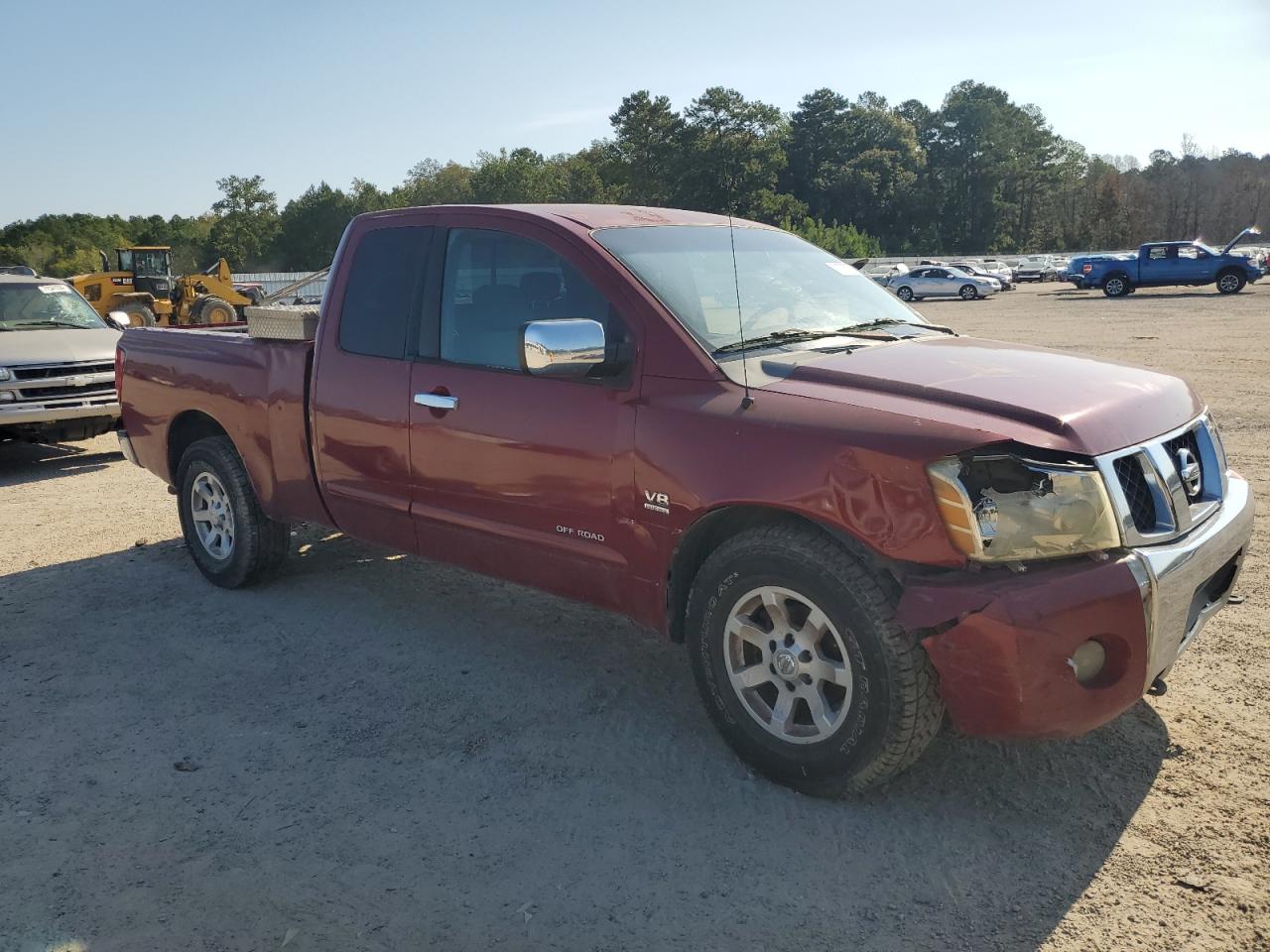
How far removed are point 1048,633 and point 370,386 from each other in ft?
10.2

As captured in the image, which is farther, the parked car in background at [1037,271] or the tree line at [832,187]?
the tree line at [832,187]

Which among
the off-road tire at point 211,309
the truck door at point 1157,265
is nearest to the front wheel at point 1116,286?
the truck door at point 1157,265

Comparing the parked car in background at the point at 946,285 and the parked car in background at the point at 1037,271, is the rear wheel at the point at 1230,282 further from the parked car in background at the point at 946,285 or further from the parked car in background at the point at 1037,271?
the parked car in background at the point at 1037,271

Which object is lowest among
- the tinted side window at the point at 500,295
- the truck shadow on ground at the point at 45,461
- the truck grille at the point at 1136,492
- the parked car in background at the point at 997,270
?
the truck shadow on ground at the point at 45,461

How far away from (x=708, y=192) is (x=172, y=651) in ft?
282

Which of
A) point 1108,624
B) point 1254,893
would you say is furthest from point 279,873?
point 1254,893

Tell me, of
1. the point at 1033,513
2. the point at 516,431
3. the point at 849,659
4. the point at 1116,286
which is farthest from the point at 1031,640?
the point at 1116,286

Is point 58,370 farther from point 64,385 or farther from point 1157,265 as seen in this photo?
point 1157,265

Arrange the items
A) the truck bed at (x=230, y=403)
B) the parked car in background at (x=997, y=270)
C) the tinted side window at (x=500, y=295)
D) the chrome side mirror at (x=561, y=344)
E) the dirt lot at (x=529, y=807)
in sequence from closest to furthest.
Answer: the dirt lot at (x=529, y=807), the chrome side mirror at (x=561, y=344), the tinted side window at (x=500, y=295), the truck bed at (x=230, y=403), the parked car in background at (x=997, y=270)

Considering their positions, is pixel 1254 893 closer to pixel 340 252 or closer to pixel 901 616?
pixel 901 616

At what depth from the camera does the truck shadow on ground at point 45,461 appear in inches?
376

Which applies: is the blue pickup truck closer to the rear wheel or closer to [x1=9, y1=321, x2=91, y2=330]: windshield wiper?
the rear wheel

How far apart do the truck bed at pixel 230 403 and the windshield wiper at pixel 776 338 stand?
2.35m

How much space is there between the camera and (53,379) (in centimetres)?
965
